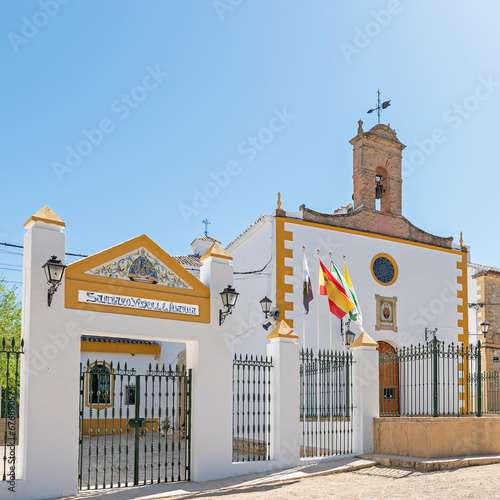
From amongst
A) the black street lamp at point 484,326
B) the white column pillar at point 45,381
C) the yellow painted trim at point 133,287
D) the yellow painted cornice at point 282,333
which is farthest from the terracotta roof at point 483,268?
the white column pillar at point 45,381

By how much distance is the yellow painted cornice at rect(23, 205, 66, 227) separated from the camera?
27.1 feet

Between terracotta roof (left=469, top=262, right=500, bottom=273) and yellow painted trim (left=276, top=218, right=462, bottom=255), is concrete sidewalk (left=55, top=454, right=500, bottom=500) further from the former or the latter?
terracotta roof (left=469, top=262, right=500, bottom=273)

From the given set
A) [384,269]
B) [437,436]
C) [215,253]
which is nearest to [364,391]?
[437,436]

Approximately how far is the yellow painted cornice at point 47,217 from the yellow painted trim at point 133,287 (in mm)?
630

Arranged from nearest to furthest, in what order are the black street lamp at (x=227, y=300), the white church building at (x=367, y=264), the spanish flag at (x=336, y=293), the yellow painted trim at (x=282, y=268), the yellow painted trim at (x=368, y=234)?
the black street lamp at (x=227, y=300) → the spanish flag at (x=336, y=293) → the yellow painted trim at (x=282, y=268) → the white church building at (x=367, y=264) → the yellow painted trim at (x=368, y=234)

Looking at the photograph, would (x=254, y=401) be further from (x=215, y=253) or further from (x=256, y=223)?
(x=256, y=223)

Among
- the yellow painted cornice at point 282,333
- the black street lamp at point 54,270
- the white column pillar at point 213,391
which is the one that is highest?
the black street lamp at point 54,270

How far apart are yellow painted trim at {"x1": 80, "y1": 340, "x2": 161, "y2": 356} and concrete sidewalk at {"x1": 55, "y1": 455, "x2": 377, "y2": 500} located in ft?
38.1

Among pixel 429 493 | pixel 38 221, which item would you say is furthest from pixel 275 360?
pixel 38 221

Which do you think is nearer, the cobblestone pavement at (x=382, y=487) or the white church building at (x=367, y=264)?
the cobblestone pavement at (x=382, y=487)

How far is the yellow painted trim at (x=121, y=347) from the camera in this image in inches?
789

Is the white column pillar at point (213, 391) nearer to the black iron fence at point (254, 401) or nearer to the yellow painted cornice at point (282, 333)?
the black iron fence at point (254, 401)

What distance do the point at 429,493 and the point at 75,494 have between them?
472 centimetres

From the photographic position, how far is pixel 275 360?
1018 cm
